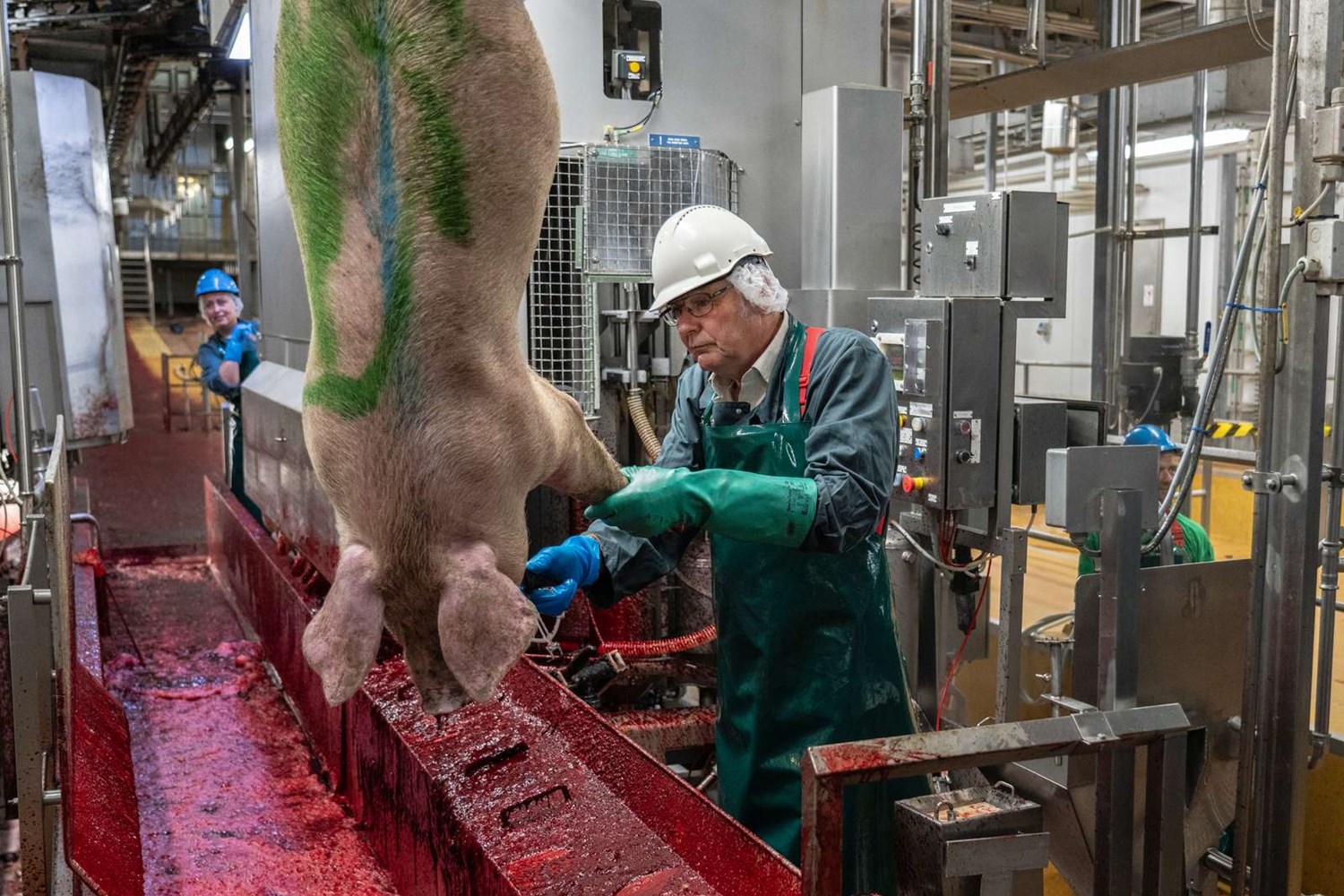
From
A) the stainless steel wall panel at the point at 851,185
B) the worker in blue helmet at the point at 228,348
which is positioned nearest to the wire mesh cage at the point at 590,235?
the stainless steel wall panel at the point at 851,185

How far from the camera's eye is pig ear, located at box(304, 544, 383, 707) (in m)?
1.49

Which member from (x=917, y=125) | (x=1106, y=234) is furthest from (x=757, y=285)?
(x=1106, y=234)

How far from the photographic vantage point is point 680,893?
2098 millimetres

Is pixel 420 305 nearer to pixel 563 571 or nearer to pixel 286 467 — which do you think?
pixel 563 571

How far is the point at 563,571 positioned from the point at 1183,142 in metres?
11.3

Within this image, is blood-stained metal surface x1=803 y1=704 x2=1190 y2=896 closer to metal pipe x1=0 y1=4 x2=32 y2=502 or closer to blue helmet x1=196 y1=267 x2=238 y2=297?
metal pipe x1=0 y1=4 x2=32 y2=502

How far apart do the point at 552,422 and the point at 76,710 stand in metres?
2.36

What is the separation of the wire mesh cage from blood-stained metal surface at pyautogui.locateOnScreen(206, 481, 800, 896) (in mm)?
1318

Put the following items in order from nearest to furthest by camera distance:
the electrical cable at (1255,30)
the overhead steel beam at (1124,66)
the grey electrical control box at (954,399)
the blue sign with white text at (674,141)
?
the grey electrical control box at (954,399) < the blue sign with white text at (674,141) < the electrical cable at (1255,30) < the overhead steel beam at (1124,66)

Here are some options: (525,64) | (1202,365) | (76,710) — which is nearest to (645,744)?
(76,710)

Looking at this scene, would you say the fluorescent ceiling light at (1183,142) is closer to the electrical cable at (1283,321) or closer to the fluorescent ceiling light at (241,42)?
the electrical cable at (1283,321)

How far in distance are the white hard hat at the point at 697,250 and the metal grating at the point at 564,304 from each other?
1429mm

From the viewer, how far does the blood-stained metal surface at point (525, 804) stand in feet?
7.30

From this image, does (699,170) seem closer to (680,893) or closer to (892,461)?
(892,461)
